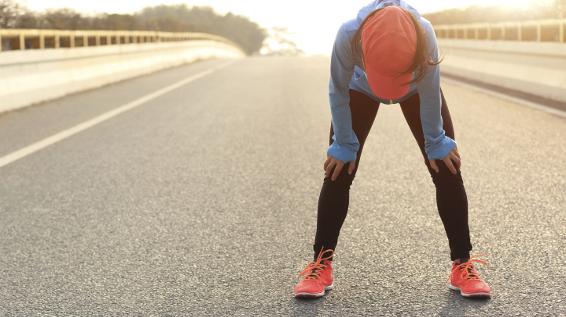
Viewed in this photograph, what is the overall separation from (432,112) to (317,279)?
0.95 meters

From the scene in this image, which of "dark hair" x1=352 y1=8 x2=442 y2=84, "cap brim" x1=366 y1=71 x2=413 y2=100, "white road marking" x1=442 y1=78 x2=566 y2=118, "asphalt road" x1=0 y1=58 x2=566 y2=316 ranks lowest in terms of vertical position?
"asphalt road" x1=0 y1=58 x2=566 y2=316

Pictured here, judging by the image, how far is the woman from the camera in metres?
3.46

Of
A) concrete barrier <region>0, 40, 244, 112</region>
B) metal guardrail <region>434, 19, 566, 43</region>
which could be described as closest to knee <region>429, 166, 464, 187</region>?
metal guardrail <region>434, 19, 566, 43</region>

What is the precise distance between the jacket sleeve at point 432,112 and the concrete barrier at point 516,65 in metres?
5.60

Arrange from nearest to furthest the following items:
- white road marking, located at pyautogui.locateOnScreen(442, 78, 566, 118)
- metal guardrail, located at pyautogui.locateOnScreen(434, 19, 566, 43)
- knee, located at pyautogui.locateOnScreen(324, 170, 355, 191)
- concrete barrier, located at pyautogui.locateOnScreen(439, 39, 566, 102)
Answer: knee, located at pyautogui.locateOnScreen(324, 170, 355, 191)
white road marking, located at pyautogui.locateOnScreen(442, 78, 566, 118)
concrete barrier, located at pyautogui.locateOnScreen(439, 39, 566, 102)
metal guardrail, located at pyautogui.locateOnScreen(434, 19, 566, 43)

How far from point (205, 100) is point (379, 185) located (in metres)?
8.47

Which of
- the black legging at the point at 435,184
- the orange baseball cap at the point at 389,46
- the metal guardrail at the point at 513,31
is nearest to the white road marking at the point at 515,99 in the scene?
the metal guardrail at the point at 513,31

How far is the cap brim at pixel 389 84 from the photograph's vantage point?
354 cm

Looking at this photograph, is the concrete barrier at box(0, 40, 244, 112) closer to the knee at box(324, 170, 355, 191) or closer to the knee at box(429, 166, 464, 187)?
the knee at box(324, 170, 355, 191)

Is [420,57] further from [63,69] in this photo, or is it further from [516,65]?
[63,69]

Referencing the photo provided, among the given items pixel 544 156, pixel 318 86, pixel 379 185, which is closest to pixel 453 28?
pixel 318 86

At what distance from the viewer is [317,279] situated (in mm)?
4023

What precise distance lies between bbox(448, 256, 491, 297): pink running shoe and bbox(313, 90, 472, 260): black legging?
3.0 inches

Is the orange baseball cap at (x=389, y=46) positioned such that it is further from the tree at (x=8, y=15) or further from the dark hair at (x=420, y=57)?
the tree at (x=8, y=15)
